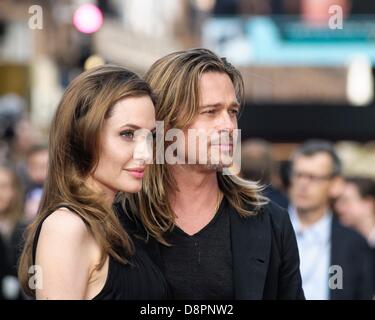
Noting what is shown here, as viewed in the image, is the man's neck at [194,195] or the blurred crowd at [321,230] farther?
the blurred crowd at [321,230]

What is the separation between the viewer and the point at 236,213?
166 inches

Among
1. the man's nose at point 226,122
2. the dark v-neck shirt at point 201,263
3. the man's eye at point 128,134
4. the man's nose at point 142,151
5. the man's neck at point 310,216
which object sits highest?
the man's nose at point 226,122

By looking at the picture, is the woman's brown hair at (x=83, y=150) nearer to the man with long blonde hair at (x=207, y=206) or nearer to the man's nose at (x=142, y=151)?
the man's nose at (x=142, y=151)

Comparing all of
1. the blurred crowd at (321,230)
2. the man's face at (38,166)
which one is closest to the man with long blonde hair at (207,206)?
the blurred crowd at (321,230)

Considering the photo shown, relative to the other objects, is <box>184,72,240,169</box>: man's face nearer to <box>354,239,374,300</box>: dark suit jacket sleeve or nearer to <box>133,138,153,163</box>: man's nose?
<box>133,138,153,163</box>: man's nose

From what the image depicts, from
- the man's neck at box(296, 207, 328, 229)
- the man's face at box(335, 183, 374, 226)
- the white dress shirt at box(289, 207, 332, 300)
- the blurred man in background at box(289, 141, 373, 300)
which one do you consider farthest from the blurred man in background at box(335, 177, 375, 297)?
the white dress shirt at box(289, 207, 332, 300)

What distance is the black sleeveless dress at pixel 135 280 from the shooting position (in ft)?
11.5

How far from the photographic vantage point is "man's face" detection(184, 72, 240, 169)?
4.06 m

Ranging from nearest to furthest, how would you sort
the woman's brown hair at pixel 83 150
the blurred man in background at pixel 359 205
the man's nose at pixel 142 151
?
the woman's brown hair at pixel 83 150, the man's nose at pixel 142 151, the blurred man in background at pixel 359 205

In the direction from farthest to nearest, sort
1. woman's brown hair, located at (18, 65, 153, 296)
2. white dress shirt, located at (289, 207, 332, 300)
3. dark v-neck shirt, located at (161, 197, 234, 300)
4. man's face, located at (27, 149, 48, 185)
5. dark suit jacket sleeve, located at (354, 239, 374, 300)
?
man's face, located at (27, 149, 48, 185), dark suit jacket sleeve, located at (354, 239, 374, 300), white dress shirt, located at (289, 207, 332, 300), dark v-neck shirt, located at (161, 197, 234, 300), woman's brown hair, located at (18, 65, 153, 296)

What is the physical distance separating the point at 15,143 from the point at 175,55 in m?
8.38

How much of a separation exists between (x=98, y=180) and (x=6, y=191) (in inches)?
176

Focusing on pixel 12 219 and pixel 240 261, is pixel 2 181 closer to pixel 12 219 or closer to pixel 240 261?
pixel 12 219

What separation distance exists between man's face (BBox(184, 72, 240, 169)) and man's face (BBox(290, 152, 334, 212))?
306cm
